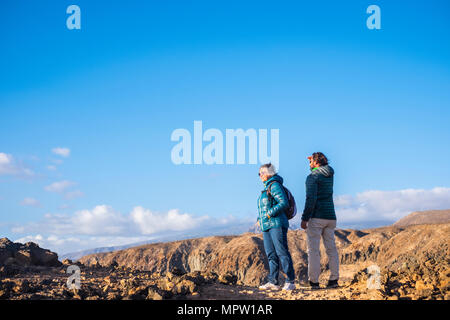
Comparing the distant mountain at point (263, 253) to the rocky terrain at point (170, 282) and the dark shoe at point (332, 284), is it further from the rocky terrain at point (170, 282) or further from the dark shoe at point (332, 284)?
the dark shoe at point (332, 284)

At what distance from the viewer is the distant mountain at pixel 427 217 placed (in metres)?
93.8

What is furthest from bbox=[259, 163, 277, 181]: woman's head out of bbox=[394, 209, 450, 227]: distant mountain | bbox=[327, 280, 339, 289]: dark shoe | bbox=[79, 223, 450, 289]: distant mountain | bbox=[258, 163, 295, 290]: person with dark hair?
bbox=[394, 209, 450, 227]: distant mountain

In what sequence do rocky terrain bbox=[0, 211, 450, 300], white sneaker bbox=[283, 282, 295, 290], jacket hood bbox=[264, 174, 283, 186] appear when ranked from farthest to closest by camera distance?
1. jacket hood bbox=[264, 174, 283, 186]
2. white sneaker bbox=[283, 282, 295, 290]
3. rocky terrain bbox=[0, 211, 450, 300]

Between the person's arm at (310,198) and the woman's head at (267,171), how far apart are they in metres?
0.68

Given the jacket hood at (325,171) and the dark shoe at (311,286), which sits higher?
the jacket hood at (325,171)

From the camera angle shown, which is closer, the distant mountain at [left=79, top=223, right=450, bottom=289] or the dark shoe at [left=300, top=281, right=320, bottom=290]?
the dark shoe at [left=300, top=281, right=320, bottom=290]

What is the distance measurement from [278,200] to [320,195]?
869 millimetres

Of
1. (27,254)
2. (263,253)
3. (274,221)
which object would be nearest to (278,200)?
(274,221)

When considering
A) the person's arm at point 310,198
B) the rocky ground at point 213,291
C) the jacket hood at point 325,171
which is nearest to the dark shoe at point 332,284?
the rocky ground at point 213,291

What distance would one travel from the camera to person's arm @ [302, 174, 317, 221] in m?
7.62

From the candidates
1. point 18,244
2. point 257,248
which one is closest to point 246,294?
point 18,244

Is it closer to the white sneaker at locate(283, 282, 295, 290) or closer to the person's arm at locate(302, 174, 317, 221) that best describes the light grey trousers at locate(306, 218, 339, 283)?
the person's arm at locate(302, 174, 317, 221)

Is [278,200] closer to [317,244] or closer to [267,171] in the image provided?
[267,171]
